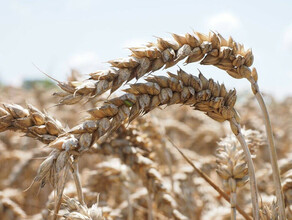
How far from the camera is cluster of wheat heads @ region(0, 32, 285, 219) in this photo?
0.91 m

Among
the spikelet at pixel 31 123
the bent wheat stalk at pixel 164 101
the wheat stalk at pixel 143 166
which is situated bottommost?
the wheat stalk at pixel 143 166

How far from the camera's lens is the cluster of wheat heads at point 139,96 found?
91cm

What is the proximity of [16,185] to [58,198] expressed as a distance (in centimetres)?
331

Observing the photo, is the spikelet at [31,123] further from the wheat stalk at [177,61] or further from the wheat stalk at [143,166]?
the wheat stalk at [143,166]

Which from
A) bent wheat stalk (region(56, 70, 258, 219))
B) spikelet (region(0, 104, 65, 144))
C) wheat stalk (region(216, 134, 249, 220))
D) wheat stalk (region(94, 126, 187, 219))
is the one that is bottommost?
wheat stalk (region(94, 126, 187, 219))

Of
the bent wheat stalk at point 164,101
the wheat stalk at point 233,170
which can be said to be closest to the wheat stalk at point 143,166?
the wheat stalk at point 233,170

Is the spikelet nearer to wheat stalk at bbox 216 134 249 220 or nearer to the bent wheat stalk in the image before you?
the bent wheat stalk

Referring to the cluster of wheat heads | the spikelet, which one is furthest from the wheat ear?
the spikelet

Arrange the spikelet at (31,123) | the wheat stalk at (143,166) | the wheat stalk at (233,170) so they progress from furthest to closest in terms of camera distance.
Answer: the wheat stalk at (143,166) → the wheat stalk at (233,170) → the spikelet at (31,123)

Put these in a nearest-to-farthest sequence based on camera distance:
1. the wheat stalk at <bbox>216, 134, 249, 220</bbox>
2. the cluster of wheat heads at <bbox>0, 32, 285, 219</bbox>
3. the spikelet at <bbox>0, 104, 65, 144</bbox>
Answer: the cluster of wheat heads at <bbox>0, 32, 285, 219</bbox> → the spikelet at <bbox>0, 104, 65, 144</bbox> → the wheat stalk at <bbox>216, 134, 249, 220</bbox>

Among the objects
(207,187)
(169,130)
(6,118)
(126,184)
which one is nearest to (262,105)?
(6,118)

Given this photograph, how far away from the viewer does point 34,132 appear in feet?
3.78

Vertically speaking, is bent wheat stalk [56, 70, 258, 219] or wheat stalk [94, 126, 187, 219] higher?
bent wheat stalk [56, 70, 258, 219]

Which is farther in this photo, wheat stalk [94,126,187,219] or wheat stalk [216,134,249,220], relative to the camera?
wheat stalk [94,126,187,219]
